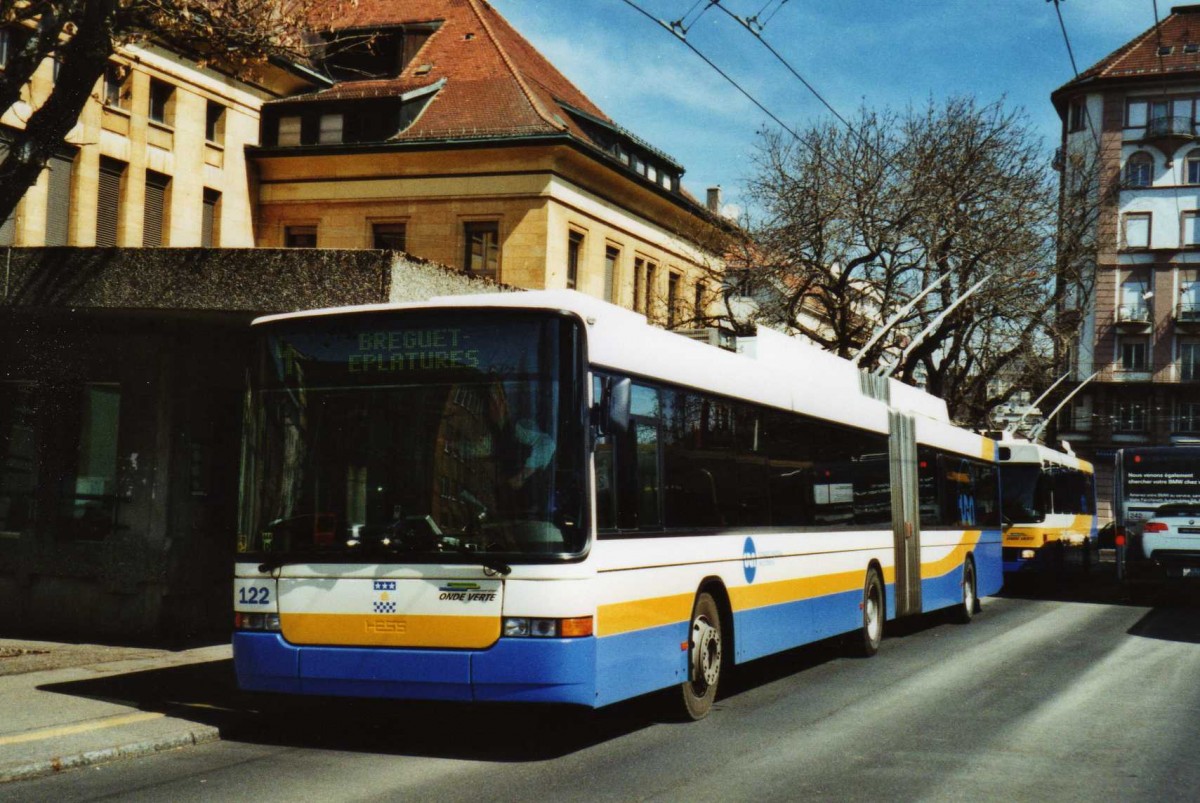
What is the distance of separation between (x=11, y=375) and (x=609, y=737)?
8.62m

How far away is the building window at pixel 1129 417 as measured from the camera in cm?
7762

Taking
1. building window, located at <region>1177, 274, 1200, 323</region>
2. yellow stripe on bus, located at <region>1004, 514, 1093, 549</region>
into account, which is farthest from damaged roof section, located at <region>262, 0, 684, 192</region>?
building window, located at <region>1177, 274, 1200, 323</region>

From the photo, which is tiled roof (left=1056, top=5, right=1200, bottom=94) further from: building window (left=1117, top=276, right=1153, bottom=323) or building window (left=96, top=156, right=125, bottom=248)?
building window (left=96, top=156, right=125, bottom=248)

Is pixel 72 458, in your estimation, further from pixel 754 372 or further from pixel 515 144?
pixel 515 144

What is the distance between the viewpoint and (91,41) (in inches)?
476

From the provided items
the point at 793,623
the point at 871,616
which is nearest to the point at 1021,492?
the point at 871,616

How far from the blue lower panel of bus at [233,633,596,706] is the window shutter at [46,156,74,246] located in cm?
2854

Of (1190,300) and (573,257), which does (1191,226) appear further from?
(573,257)

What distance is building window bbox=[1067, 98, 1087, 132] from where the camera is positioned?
254ft

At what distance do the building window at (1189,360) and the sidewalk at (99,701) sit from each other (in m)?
71.7

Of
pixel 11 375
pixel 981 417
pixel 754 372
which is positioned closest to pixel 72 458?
pixel 11 375

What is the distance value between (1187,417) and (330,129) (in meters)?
51.5

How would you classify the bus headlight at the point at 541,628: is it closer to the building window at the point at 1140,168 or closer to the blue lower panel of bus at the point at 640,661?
the blue lower panel of bus at the point at 640,661

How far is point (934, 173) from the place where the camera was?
34.0 metres
